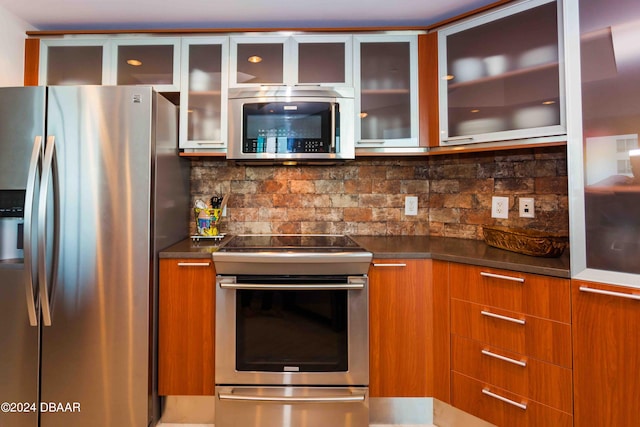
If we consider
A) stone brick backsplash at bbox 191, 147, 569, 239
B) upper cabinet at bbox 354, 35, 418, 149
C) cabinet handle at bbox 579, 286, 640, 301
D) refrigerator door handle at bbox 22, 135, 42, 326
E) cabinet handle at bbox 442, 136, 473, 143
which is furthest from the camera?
stone brick backsplash at bbox 191, 147, 569, 239

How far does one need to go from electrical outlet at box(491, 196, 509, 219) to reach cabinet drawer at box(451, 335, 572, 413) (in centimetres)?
85

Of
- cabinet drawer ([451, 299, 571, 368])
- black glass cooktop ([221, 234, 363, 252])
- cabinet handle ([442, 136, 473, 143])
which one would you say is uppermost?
cabinet handle ([442, 136, 473, 143])

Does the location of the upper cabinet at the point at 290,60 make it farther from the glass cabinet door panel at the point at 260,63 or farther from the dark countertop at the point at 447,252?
the dark countertop at the point at 447,252

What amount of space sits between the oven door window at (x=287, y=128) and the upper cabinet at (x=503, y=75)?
2.32 ft

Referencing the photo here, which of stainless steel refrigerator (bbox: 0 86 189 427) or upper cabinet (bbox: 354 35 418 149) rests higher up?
upper cabinet (bbox: 354 35 418 149)

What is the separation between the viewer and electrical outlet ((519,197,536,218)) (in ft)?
5.96

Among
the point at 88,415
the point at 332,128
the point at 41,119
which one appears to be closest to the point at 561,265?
the point at 332,128

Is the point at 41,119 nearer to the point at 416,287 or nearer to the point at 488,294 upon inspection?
the point at 416,287

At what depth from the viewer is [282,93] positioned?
180 centimetres

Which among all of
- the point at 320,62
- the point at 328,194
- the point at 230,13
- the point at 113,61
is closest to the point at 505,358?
the point at 328,194


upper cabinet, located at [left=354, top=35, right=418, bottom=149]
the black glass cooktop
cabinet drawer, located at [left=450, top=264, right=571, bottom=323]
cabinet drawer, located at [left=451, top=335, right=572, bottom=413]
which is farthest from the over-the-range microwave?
cabinet drawer, located at [left=451, top=335, right=572, bottom=413]

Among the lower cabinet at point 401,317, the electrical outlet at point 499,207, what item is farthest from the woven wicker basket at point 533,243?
the lower cabinet at point 401,317

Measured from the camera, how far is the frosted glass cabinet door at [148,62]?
74.7 inches

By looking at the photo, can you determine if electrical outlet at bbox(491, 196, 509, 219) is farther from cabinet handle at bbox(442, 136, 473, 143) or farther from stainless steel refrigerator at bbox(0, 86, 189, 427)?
stainless steel refrigerator at bbox(0, 86, 189, 427)
